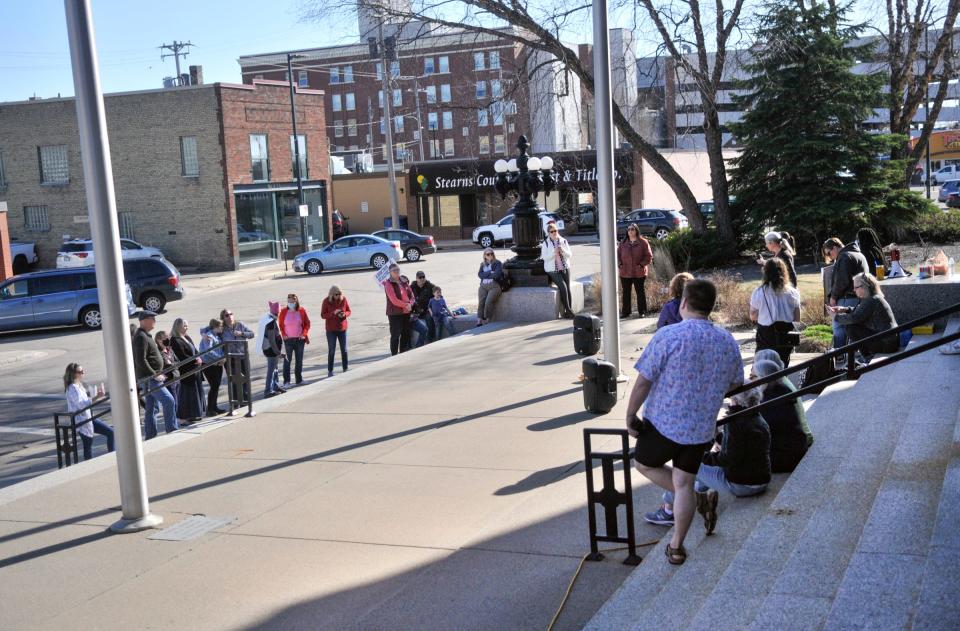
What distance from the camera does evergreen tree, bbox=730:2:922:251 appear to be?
26.1 m

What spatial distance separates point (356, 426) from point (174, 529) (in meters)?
3.55

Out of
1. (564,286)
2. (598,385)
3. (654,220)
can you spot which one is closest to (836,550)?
(598,385)

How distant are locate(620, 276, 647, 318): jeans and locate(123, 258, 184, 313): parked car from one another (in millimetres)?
15126

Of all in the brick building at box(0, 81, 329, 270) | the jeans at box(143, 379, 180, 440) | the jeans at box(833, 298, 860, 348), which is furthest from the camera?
the brick building at box(0, 81, 329, 270)

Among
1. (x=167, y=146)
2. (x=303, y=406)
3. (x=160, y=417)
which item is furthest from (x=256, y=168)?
(x=303, y=406)

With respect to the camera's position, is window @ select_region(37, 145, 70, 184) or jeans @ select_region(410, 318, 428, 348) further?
window @ select_region(37, 145, 70, 184)

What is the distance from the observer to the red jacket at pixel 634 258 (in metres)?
18.0

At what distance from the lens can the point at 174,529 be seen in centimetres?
786

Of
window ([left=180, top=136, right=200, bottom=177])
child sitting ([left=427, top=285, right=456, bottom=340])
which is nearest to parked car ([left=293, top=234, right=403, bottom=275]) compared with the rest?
window ([left=180, top=136, right=200, bottom=177])

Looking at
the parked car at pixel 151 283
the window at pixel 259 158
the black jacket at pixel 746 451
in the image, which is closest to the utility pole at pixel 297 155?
the window at pixel 259 158

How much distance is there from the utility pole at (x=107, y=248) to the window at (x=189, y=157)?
117 ft

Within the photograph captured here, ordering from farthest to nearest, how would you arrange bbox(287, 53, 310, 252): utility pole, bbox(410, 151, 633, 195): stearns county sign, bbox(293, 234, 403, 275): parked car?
1. bbox(410, 151, 633, 195): stearns county sign
2. bbox(287, 53, 310, 252): utility pole
3. bbox(293, 234, 403, 275): parked car

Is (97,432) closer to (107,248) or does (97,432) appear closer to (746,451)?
(107,248)

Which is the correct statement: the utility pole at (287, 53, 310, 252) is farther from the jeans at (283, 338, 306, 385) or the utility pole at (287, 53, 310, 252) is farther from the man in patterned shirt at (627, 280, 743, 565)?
the man in patterned shirt at (627, 280, 743, 565)
